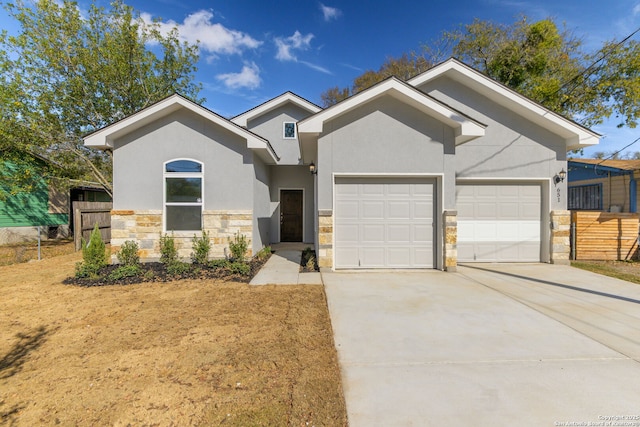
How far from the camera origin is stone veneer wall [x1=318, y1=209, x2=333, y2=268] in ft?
21.4

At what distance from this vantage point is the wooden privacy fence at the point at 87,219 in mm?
10211

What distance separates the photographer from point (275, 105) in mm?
11461

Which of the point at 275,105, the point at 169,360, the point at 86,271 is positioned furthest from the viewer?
the point at 275,105

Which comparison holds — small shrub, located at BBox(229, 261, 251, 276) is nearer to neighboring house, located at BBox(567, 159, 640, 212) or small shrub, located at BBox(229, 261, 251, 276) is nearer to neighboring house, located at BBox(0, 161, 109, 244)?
neighboring house, located at BBox(0, 161, 109, 244)

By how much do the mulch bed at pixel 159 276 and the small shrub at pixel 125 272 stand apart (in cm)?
5

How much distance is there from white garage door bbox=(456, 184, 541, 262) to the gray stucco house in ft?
0.09

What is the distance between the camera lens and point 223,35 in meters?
13.2

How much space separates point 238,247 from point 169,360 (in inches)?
168

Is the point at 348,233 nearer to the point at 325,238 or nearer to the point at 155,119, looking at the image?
the point at 325,238

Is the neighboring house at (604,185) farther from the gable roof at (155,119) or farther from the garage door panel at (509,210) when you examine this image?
the gable roof at (155,119)

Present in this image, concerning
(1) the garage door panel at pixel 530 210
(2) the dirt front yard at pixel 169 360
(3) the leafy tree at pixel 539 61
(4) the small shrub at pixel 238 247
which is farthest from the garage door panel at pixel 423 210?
(3) the leafy tree at pixel 539 61

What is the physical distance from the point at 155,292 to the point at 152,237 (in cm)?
253

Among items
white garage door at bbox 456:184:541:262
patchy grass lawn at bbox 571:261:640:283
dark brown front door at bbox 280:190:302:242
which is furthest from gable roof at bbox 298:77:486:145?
dark brown front door at bbox 280:190:302:242

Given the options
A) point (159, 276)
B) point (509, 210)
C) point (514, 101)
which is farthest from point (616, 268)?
point (159, 276)
